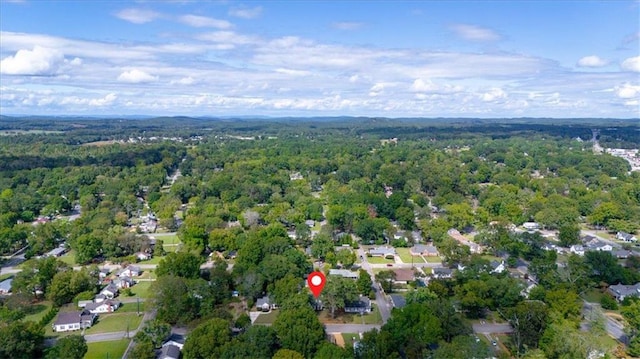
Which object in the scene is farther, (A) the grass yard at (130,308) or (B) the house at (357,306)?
(A) the grass yard at (130,308)

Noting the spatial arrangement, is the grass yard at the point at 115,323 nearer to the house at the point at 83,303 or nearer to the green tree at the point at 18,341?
the house at the point at 83,303

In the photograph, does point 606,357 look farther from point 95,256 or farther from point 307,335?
point 95,256

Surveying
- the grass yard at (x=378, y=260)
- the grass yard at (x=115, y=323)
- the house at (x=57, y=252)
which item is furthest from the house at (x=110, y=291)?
the grass yard at (x=378, y=260)

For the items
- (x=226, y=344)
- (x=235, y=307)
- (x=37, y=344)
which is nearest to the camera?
(x=226, y=344)

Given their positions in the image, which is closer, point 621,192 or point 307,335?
point 307,335

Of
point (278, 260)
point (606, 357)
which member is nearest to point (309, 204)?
point (278, 260)
